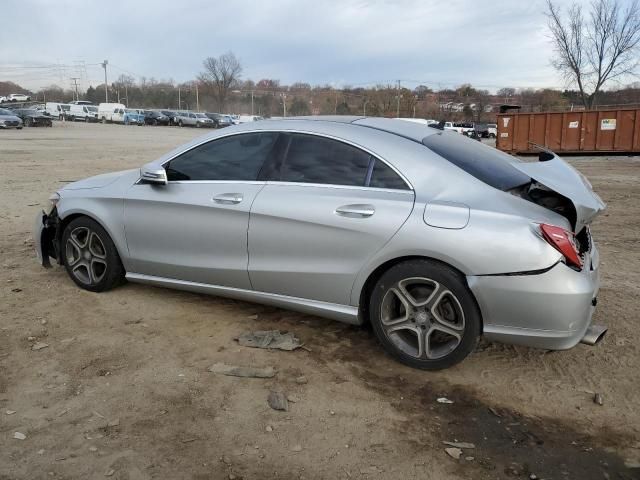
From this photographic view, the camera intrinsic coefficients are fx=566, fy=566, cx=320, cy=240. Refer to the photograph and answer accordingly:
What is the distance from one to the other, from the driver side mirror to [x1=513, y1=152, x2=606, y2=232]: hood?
264 centimetres

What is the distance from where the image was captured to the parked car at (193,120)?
5750cm

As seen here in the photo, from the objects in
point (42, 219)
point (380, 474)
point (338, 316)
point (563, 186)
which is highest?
point (563, 186)

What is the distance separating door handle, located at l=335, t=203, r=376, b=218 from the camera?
3.64 metres

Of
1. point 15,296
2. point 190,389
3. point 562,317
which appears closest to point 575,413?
point 562,317

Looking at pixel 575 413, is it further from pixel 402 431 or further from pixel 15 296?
pixel 15 296

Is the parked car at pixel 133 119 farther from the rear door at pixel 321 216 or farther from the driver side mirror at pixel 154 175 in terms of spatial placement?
the rear door at pixel 321 216

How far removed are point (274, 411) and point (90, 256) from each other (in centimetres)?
261

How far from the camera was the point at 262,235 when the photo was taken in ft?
13.3

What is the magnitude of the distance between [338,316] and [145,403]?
1354mm

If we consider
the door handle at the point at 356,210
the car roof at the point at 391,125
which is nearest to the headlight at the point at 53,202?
the car roof at the point at 391,125

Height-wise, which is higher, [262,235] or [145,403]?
[262,235]

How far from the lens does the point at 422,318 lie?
140 inches

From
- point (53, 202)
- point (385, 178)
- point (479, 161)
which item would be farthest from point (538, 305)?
point (53, 202)

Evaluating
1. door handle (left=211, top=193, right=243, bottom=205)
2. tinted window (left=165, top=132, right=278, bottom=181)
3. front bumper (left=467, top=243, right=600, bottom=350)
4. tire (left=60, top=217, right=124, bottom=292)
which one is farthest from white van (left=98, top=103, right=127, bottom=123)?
front bumper (left=467, top=243, right=600, bottom=350)
